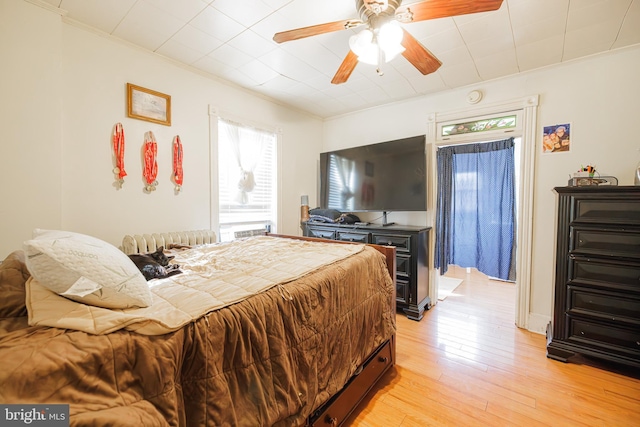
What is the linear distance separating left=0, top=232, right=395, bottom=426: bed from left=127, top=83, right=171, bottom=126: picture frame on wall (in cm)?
179

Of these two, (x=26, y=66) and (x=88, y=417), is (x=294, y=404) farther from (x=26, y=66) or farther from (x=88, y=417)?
(x=26, y=66)

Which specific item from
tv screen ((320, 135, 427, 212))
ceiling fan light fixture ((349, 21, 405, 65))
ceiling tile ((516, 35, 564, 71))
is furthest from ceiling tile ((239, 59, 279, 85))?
ceiling tile ((516, 35, 564, 71))

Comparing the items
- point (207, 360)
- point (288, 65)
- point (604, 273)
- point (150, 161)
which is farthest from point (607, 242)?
point (150, 161)

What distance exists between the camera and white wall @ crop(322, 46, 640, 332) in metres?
2.22

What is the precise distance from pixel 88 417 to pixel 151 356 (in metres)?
0.16

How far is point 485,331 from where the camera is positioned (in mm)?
2602

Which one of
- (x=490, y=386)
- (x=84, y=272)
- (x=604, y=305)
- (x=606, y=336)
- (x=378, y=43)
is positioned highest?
(x=378, y=43)

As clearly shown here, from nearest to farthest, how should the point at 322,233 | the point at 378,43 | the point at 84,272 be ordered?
the point at 84,272, the point at 378,43, the point at 322,233

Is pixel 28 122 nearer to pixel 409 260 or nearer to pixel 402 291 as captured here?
pixel 409 260

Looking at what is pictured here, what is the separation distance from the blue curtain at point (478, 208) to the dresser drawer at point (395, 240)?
83cm

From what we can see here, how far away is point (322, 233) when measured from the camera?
11.7ft

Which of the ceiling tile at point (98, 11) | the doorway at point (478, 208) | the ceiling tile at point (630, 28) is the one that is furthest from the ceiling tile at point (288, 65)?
the ceiling tile at point (630, 28)

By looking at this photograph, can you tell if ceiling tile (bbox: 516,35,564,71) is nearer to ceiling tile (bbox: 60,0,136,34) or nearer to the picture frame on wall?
ceiling tile (bbox: 60,0,136,34)

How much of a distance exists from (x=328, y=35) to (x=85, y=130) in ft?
6.77
